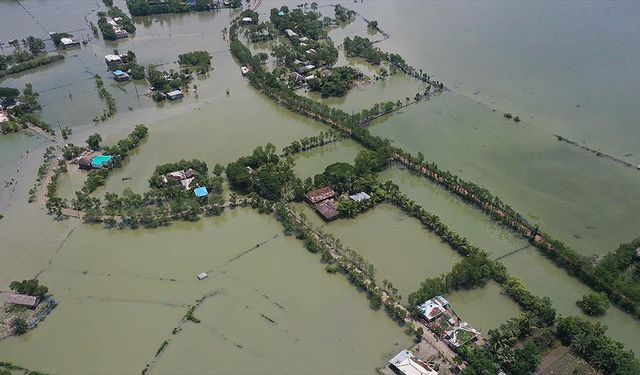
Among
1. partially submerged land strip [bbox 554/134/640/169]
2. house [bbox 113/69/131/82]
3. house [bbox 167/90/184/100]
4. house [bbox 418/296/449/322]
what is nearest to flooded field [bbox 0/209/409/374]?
house [bbox 418/296/449/322]

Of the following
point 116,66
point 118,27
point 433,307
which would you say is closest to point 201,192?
point 433,307

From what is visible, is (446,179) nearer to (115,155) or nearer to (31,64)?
(115,155)

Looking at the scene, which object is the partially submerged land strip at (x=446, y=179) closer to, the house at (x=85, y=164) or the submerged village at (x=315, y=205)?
the submerged village at (x=315, y=205)

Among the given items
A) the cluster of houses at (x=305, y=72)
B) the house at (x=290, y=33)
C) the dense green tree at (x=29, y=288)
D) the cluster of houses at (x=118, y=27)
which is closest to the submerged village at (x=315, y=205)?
the dense green tree at (x=29, y=288)

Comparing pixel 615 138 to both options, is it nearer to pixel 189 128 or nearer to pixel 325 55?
pixel 325 55

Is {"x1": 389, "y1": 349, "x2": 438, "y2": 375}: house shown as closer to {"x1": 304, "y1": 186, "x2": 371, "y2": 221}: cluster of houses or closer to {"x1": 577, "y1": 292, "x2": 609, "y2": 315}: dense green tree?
{"x1": 577, "y1": 292, "x2": 609, "y2": 315}: dense green tree
